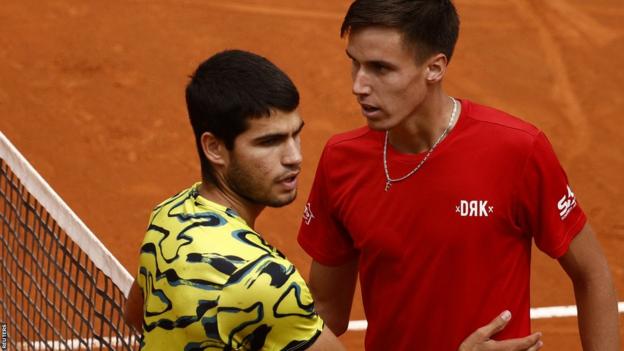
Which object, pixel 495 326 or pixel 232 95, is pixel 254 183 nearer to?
pixel 232 95

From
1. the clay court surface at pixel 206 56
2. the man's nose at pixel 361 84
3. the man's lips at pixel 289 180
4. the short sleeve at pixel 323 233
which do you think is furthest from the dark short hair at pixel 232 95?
the clay court surface at pixel 206 56

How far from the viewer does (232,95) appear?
4.51 meters

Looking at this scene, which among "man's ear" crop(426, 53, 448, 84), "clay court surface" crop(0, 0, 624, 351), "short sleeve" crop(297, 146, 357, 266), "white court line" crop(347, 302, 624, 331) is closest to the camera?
"man's ear" crop(426, 53, 448, 84)

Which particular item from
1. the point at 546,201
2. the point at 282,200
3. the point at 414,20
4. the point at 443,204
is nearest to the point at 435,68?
the point at 414,20

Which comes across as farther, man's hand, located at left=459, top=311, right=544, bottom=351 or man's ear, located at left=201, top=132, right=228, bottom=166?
man's hand, located at left=459, top=311, right=544, bottom=351

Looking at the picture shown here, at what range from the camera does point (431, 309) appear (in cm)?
547

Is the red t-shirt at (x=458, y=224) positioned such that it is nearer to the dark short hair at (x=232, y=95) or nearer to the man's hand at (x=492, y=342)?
the man's hand at (x=492, y=342)

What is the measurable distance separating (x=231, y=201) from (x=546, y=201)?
147 centimetres

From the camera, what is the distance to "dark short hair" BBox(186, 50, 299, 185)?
449 centimetres

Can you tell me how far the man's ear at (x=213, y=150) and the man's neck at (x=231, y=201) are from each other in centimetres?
9

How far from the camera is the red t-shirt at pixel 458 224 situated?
5344 mm

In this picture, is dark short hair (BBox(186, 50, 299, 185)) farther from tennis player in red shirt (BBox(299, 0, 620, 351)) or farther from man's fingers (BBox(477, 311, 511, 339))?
man's fingers (BBox(477, 311, 511, 339))

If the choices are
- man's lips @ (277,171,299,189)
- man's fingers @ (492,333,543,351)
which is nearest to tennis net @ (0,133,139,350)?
man's lips @ (277,171,299,189)

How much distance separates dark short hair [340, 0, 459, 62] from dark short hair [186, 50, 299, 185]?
87 cm
